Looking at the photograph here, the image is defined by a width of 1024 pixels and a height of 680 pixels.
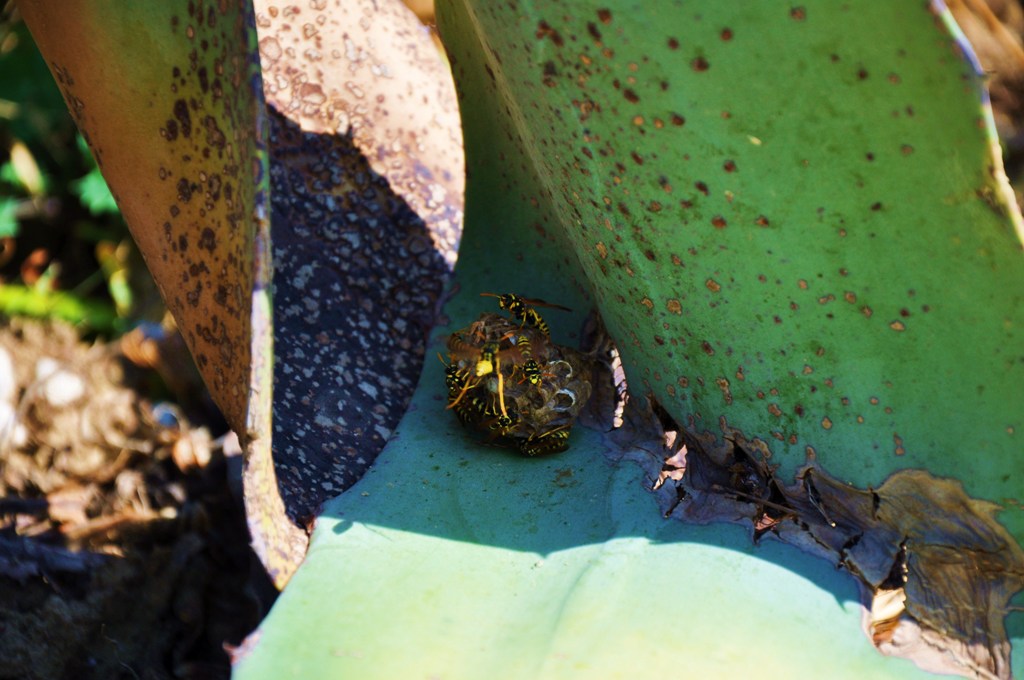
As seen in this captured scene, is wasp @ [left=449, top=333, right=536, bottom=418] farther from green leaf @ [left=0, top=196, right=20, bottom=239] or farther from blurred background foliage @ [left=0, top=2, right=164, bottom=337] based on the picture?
green leaf @ [left=0, top=196, right=20, bottom=239]

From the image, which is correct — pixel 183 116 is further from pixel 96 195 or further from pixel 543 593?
pixel 96 195

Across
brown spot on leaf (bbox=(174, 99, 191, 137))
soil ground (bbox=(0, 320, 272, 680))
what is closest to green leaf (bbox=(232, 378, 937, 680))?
soil ground (bbox=(0, 320, 272, 680))

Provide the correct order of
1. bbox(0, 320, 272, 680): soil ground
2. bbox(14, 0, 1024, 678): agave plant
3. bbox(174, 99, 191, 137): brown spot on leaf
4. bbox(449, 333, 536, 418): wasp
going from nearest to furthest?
bbox(14, 0, 1024, 678): agave plant → bbox(174, 99, 191, 137): brown spot on leaf → bbox(449, 333, 536, 418): wasp → bbox(0, 320, 272, 680): soil ground

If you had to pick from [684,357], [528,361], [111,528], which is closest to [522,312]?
[528,361]

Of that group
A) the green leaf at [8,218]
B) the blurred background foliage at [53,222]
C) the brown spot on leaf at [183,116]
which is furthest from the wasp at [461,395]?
the green leaf at [8,218]

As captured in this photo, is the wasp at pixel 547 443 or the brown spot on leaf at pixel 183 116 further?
the wasp at pixel 547 443

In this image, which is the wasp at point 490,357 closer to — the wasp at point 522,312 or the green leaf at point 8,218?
the wasp at point 522,312
